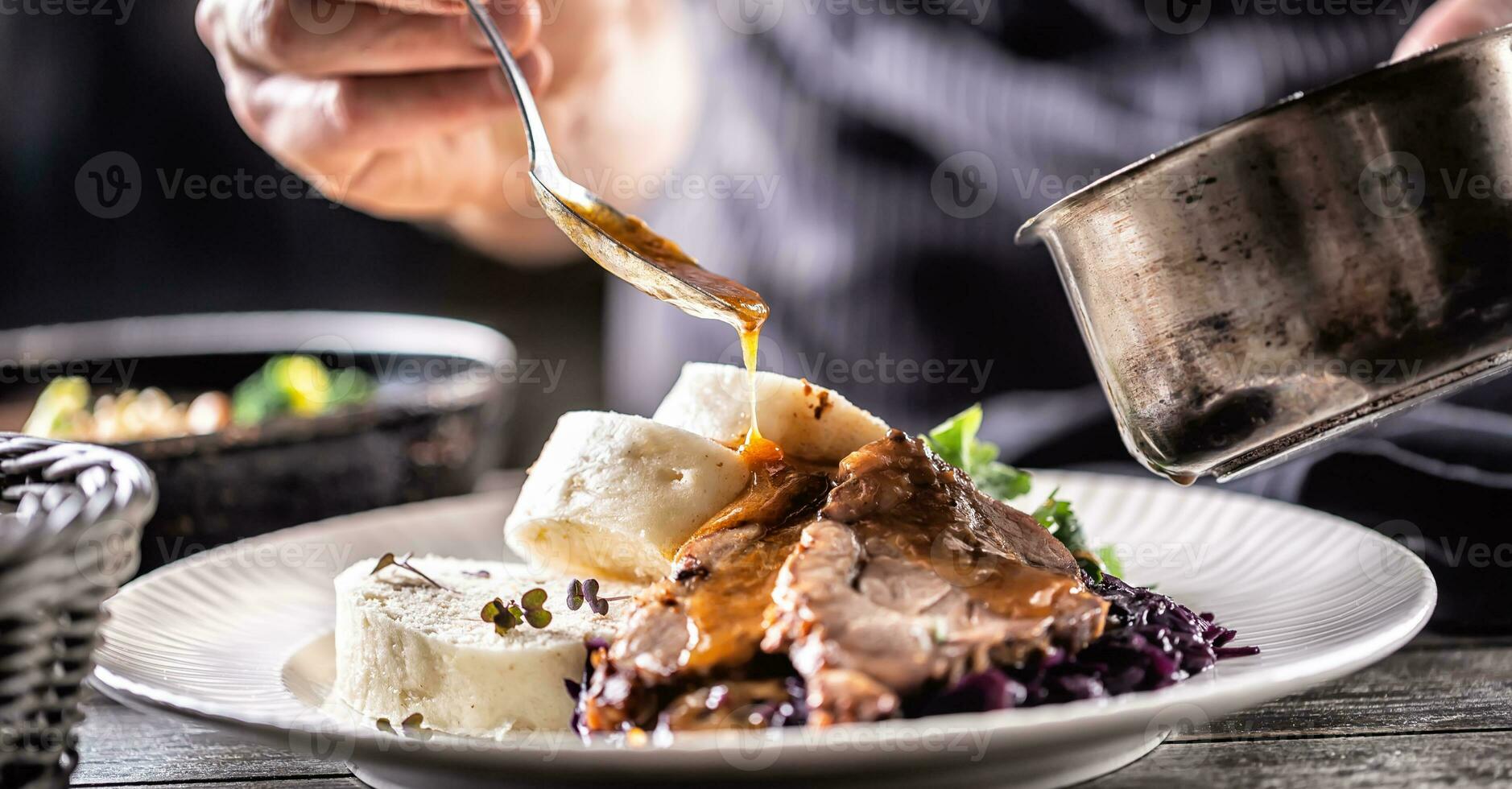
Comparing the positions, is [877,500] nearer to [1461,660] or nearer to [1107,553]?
[1107,553]

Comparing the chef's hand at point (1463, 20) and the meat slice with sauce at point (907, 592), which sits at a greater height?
the chef's hand at point (1463, 20)

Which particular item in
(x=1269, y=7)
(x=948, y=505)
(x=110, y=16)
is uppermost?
(x=110, y=16)

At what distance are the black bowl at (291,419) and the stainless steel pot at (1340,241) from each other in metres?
2.32

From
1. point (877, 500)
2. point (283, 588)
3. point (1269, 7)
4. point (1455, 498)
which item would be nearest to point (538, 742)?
point (877, 500)

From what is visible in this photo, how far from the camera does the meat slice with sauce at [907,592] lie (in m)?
1.63

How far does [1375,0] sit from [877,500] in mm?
2761

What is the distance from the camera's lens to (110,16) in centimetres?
780

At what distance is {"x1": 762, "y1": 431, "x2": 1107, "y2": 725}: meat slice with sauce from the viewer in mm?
1632

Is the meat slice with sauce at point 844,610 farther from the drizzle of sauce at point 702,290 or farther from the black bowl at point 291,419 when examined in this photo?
the black bowl at point 291,419

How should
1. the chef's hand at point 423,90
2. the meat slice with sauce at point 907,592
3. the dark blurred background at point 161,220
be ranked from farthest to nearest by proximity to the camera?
the dark blurred background at point 161,220, the chef's hand at point 423,90, the meat slice with sauce at point 907,592

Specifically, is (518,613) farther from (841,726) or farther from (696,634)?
(841,726)

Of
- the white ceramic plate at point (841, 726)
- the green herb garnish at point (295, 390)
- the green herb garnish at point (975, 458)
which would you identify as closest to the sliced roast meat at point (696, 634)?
the white ceramic plate at point (841, 726)

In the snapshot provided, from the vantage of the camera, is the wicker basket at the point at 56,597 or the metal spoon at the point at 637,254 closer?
the wicker basket at the point at 56,597

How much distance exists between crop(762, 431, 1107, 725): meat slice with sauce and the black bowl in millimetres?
1860
